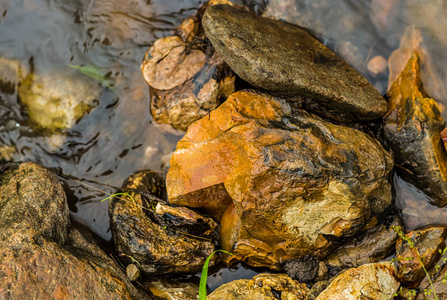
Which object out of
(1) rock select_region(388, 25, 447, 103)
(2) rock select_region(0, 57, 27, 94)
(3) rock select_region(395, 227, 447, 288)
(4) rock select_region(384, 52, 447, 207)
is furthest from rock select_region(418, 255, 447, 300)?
(2) rock select_region(0, 57, 27, 94)

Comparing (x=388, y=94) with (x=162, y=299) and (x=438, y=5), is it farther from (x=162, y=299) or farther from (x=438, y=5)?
(x=162, y=299)

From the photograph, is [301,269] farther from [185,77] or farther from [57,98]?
[57,98]

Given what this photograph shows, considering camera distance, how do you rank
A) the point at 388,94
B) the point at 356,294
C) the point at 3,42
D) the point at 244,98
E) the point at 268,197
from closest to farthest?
the point at 356,294 → the point at 268,197 → the point at 244,98 → the point at 388,94 → the point at 3,42

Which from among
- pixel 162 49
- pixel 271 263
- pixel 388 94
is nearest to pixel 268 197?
pixel 271 263

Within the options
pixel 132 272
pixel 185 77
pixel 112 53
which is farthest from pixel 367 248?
pixel 112 53

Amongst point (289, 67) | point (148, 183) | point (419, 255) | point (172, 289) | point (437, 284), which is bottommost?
point (172, 289)

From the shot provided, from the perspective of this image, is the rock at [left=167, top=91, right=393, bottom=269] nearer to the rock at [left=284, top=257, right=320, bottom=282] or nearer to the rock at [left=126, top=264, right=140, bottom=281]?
the rock at [left=284, top=257, right=320, bottom=282]

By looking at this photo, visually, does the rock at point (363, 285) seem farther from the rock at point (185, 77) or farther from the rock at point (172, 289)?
the rock at point (185, 77)
